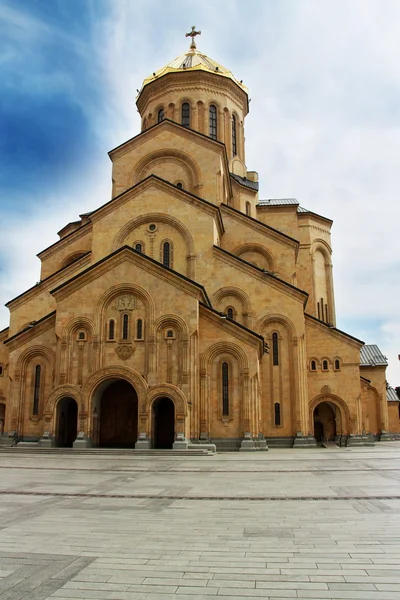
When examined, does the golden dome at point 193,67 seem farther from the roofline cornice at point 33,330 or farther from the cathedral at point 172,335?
the roofline cornice at point 33,330

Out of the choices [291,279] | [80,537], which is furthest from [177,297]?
[80,537]

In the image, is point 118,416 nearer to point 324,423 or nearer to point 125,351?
point 125,351

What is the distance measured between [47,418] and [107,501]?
47.2ft

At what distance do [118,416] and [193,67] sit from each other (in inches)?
1071

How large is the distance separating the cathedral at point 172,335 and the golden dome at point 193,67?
914 cm

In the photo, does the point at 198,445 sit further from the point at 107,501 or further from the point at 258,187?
the point at 258,187

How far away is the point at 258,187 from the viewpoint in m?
41.2

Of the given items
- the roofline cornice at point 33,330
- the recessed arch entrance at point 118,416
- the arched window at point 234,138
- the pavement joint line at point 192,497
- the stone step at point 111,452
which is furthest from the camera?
the arched window at point 234,138

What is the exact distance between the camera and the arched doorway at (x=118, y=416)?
26.7 m

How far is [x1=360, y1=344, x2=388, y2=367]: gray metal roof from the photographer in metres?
40.2

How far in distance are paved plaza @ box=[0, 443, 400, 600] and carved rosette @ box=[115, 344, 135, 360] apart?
31.8 feet

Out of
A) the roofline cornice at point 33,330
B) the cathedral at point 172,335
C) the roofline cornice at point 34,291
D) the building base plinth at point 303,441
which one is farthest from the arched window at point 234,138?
the building base plinth at point 303,441

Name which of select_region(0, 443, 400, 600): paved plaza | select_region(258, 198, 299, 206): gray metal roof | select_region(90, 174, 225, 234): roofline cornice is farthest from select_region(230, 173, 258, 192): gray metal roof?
select_region(0, 443, 400, 600): paved plaza

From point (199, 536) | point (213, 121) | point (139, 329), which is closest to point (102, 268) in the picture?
point (139, 329)
